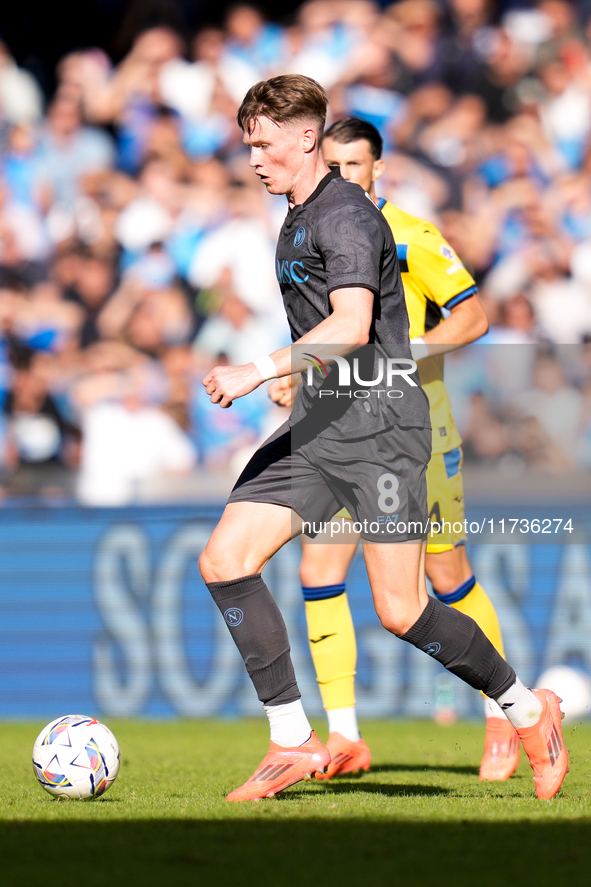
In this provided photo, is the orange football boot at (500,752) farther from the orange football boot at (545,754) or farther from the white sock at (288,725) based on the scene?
the white sock at (288,725)

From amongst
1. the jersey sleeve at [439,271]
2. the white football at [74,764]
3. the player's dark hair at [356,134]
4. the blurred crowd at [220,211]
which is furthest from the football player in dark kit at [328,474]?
the blurred crowd at [220,211]

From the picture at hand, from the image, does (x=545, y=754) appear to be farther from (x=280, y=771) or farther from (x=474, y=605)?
(x=474, y=605)

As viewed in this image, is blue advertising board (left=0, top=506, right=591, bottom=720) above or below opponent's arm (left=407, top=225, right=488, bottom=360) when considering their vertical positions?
below

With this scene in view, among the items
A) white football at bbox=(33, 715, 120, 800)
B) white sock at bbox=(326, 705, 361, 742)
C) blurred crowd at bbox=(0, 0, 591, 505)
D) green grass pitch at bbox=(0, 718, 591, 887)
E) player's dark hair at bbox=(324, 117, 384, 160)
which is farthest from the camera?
blurred crowd at bbox=(0, 0, 591, 505)

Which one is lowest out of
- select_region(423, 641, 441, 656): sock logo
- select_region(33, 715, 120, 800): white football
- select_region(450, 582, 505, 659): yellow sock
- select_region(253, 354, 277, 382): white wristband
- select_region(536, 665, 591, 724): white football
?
select_region(536, 665, 591, 724): white football

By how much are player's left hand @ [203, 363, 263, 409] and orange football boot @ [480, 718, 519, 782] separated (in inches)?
83.5

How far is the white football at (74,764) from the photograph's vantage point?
3980mm

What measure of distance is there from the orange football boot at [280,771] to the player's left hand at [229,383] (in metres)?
1.28

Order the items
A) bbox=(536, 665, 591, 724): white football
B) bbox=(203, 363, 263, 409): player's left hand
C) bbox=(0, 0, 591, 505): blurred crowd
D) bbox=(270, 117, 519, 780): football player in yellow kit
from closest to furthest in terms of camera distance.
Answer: bbox=(203, 363, 263, 409): player's left hand, bbox=(270, 117, 519, 780): football player in yellow kit, bbox=(536, 665, 591, 724): white football, bbox=(0, 0, 591, 505): blurred crowd

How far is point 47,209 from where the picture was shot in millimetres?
10516

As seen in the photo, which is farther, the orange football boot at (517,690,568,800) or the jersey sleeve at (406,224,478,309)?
the jersey sleeve at (406,224,478,309)

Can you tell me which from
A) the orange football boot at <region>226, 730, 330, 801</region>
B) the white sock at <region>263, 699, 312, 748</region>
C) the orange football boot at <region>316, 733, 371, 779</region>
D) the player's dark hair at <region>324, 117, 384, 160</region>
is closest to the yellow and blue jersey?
the player's dark hair at <region>324, 117, 384, 160</region>

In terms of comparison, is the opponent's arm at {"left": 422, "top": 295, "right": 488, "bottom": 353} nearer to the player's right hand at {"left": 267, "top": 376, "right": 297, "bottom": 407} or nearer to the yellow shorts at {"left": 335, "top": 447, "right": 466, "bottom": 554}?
the yellow shorts at {"left": 335, "top": 447, "right": 466, "bottom": 554}

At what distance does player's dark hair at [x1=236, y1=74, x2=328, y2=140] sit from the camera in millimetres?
3799
